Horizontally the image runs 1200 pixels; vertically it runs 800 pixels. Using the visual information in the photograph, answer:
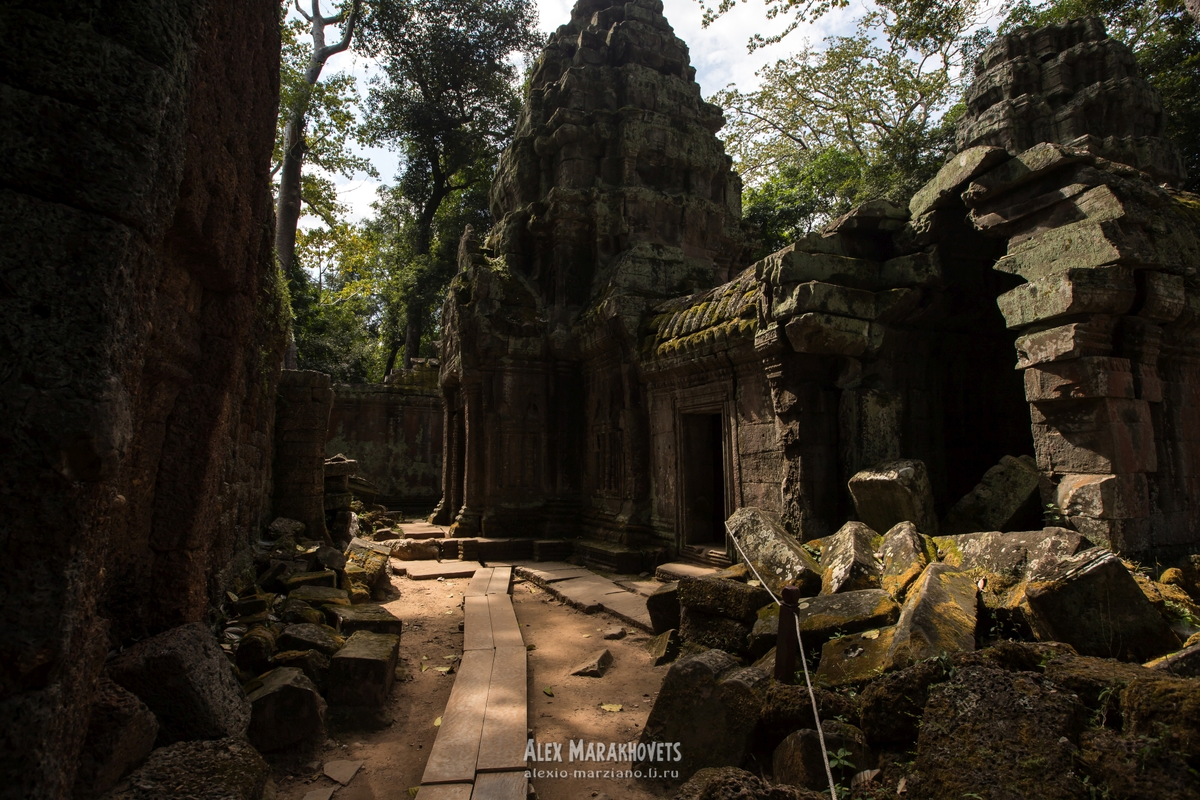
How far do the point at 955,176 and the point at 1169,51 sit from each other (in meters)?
13.7

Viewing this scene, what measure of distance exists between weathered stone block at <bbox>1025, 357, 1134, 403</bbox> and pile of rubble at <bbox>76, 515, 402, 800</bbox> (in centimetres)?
462

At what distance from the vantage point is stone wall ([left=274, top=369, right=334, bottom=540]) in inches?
317

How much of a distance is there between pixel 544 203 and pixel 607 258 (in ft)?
4.88

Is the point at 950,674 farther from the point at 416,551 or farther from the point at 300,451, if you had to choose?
the point at 416,551

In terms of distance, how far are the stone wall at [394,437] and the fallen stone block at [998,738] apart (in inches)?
558

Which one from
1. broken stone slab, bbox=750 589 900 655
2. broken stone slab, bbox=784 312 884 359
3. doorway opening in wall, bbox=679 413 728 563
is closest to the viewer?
broken stone slab, bbox=750 589 900 655

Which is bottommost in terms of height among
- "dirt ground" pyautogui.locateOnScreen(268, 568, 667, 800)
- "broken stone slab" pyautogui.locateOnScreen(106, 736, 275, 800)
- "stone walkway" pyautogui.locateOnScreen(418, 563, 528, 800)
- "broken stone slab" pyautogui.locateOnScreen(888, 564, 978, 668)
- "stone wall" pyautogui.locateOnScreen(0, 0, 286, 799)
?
"dirt ground" pyautogui.locateOnScreen(268, 568, 667, 800)

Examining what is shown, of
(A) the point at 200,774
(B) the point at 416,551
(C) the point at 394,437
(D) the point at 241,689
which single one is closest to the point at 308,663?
(D) the point at 241,689

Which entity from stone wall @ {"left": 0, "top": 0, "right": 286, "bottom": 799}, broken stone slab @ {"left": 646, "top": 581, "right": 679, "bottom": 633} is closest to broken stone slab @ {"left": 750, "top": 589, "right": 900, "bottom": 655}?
broken stone slab @ {"left": 646, "top": 581, "right": 679, "bottom": 633}

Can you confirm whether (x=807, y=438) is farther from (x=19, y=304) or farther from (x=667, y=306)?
(x=19, y=304)

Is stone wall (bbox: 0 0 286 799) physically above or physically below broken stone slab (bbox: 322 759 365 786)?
above

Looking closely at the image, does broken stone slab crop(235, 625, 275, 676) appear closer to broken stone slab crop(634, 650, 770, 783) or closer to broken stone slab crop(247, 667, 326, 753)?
broken stone slab crop(247, 667, 326, 753)

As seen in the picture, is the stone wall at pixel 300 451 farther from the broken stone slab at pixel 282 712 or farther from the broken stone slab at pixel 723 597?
the broken stone slab at pixel 723 597

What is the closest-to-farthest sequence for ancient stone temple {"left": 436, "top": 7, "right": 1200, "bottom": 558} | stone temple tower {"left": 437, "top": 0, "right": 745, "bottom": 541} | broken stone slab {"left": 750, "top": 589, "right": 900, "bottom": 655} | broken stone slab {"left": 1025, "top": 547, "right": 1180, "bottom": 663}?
broken stone slab {"left": 1025, "top": 547, "right": 1180, "bottom": 663} → broken stone slab {"left": 750, "top": 589, "right": 900, "bottom": 655} → ancient stone temple {"left": 436, "top": 7, "right": 1200, "bottom": 558} → stone temple tower {"left": 437, "top": 0, "right": 745, "bottom": 541}
